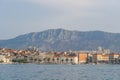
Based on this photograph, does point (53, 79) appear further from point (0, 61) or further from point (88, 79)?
point (0, 61)

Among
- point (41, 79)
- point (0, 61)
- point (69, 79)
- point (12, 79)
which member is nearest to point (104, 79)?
point (69, 79)

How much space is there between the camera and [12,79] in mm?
55688

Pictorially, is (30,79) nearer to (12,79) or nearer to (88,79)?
(12,79)

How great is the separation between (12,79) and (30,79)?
2.83 metres

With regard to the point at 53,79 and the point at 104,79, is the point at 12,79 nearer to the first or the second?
the point at 53,79

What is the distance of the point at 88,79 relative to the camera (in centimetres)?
5553

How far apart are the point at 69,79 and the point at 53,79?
2.09 metres

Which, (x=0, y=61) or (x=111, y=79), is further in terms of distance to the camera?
(x=0, y=61)

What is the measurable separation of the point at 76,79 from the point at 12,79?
332 inches

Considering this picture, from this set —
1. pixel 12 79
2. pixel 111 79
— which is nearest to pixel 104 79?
pixel 111 79

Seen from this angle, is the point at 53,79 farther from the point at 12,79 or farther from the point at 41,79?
the point at 12,79

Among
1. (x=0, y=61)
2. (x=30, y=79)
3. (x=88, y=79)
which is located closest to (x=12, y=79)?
(x=30, y=79)

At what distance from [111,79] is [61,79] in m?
7.39

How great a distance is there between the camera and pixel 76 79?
55.5 metres
